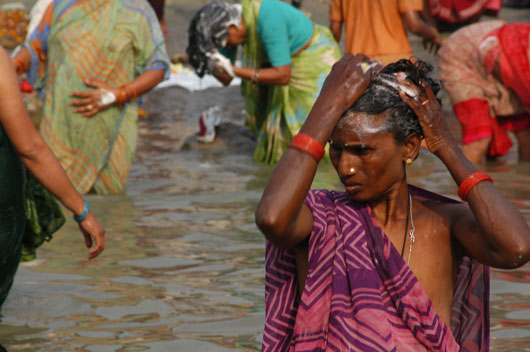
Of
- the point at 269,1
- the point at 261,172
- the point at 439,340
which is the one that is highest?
the point at 439,340

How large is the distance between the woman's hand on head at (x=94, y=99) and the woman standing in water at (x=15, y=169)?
3281mm

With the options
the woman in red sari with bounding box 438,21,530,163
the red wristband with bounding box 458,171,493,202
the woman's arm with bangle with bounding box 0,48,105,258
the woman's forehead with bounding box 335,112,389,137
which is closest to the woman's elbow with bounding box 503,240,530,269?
the red wristband with bounding box 458,171,493,202

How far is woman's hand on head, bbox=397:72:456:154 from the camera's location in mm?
2902

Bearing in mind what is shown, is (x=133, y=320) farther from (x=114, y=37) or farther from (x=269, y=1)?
(x=269, y=1)

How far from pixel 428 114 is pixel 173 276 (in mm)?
2578

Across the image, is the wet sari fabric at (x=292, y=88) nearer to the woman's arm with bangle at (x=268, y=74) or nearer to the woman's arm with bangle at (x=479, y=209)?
the woman's arm with bangle at (x=268, y=74)

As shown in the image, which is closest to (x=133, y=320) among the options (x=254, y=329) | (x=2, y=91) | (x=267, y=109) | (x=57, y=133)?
(x=254, y=329)

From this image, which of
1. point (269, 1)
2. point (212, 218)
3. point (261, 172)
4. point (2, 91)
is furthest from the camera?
point (261, 172)

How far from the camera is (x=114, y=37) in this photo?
7.35 meters

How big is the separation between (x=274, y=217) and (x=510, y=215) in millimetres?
723

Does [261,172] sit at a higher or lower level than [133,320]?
lower

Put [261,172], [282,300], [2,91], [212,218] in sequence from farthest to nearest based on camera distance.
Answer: [261,172] → [212,218] → [2,91] → [282,300]

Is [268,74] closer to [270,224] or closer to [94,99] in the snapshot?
[94,99]

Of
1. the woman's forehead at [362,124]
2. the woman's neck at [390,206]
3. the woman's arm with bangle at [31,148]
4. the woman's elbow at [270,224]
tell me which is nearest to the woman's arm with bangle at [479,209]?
the woman's forehead at [362,124]
